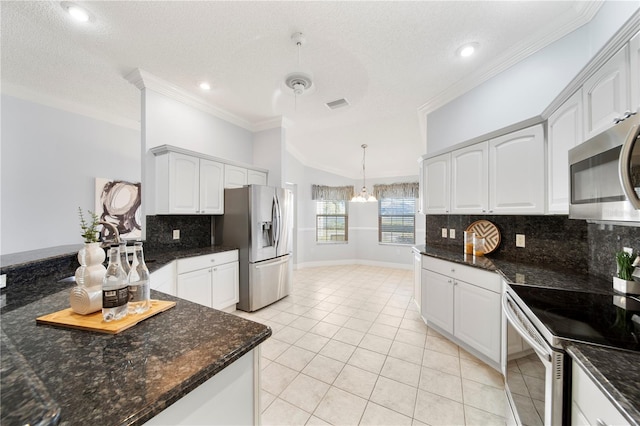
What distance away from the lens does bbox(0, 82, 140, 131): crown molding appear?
2.78m

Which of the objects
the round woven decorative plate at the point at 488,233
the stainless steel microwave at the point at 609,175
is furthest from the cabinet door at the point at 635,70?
the round woven decorative plate at the point at 488,233

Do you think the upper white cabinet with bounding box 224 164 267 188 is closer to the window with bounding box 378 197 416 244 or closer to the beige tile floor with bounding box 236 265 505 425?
the beige tile floor with bounding box 236 265 505 425

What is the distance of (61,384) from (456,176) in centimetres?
316

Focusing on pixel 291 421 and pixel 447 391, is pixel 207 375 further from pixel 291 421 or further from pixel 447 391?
pixel 447 391

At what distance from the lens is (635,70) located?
1145 mm

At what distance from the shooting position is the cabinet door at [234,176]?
11.3 feet

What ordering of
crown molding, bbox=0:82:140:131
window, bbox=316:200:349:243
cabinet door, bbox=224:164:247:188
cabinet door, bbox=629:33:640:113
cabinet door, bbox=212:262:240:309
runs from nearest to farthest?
1. cabinet door, bbox=629:33:640:113
2. crown molding, bbox=0:82:140:131
3. cabinet door, bbox=212:262:240:309
4. cabinet door, bbox=224:164:247:188
5. window, bbox=316:200:349:243

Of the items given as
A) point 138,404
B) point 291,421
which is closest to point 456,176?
point 291,421

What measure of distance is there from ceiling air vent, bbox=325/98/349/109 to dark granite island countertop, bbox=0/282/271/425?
301 centimetres

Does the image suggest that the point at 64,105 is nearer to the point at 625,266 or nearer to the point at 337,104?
the point at 337,104

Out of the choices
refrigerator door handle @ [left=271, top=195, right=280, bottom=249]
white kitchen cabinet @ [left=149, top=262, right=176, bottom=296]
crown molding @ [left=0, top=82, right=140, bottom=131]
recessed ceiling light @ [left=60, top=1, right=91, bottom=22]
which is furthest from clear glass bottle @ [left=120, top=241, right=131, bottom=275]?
crown molding @ [left=0, top=82, right=140, bottom=131]

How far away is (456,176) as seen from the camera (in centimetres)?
271

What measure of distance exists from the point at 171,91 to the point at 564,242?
448cm

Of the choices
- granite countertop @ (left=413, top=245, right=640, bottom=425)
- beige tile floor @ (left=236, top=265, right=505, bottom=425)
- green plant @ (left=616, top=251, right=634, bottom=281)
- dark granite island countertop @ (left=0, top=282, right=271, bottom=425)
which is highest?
green plant @ (left=616, top=251, right=634, bottom=281)
